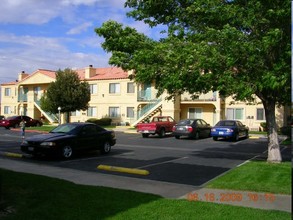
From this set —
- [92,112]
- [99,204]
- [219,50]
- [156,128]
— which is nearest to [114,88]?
[92,112]

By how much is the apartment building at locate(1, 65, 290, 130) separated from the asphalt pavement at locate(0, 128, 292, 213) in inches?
720

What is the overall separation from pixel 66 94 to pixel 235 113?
17038mm

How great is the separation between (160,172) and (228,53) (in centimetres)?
427

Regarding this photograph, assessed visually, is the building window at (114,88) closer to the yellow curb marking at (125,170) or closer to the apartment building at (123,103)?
the apartment building at (123,103)

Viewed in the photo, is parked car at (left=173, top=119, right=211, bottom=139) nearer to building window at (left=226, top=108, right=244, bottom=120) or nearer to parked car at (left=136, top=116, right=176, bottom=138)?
parked car at (left=136, top=116, right=176, bottom=138)

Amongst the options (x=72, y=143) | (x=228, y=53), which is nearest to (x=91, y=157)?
(x=72, y=143)

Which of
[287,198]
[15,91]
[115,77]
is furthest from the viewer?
[15,91]

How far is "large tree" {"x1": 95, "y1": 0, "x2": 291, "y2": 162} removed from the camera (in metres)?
10.2

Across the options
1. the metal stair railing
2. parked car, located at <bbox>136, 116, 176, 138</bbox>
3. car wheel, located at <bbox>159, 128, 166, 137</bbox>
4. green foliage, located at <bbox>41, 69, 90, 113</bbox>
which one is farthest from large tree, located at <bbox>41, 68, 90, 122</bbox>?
car wheel, located at <bbox>159, 128, 166, 137</bbox>

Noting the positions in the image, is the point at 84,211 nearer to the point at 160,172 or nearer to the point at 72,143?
the point at 160,172

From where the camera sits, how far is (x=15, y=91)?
2338 inches

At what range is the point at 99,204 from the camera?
24.0 ft

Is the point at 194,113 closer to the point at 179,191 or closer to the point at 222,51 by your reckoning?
the point at 222,51
